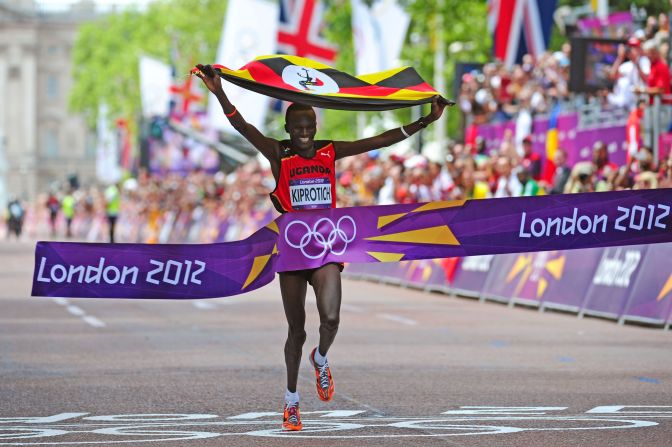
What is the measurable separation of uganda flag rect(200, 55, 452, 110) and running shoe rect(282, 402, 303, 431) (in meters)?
1.78

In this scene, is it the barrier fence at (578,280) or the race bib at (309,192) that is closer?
the race bib at (309,192)

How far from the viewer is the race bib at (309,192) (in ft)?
34.6

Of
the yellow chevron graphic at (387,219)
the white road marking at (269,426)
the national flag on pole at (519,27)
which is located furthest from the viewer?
the national flag on pole at (519,27)

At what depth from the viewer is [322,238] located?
10.6m

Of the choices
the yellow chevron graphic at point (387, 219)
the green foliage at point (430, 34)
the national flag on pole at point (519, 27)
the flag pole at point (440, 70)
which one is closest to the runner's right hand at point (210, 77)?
the yellow chevron graphic at point (387, 219)

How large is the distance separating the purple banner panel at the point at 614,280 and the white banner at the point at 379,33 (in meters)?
14.2

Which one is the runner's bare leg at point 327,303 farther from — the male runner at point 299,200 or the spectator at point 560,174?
the spectator at point 560,174

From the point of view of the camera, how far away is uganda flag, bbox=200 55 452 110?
10.6 meters

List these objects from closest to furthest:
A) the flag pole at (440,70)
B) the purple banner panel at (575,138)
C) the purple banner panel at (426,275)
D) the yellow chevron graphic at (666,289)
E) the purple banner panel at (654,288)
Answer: the yellow chevron graphic at (666,289), the purple banner panel at (654,288), the purple banner panel at (575,138), the purple banner panel at (426,275), the flag pole at (440,70)

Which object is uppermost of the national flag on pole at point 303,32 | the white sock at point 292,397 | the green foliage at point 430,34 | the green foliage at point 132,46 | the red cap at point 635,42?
the green foliage at point 132,46

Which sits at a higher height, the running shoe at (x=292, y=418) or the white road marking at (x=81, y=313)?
the white road marking at (x=81, y=313)

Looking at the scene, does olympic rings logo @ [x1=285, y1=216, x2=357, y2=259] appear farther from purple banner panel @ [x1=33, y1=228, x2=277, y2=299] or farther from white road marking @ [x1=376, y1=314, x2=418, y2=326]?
white road marking @ [x1=376, y1=314, x2=418, y2=326]

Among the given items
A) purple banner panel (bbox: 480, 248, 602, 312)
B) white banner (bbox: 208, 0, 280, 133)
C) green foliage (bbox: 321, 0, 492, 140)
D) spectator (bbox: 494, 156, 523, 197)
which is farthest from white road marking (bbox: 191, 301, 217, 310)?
white banner (bbox: 208, 0, 280, 133)

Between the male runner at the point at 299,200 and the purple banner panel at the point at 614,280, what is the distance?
958 cm
